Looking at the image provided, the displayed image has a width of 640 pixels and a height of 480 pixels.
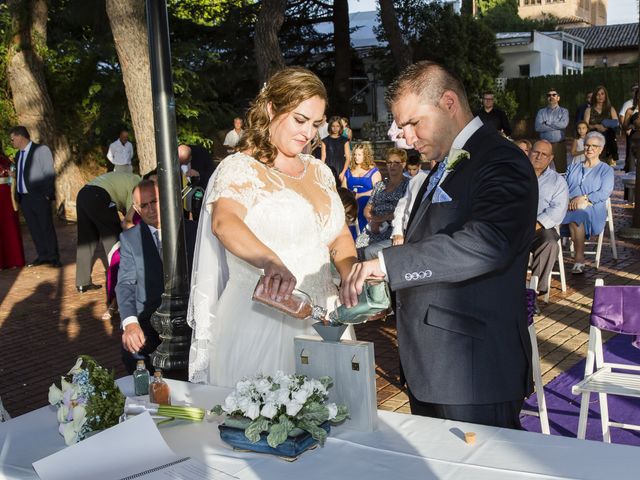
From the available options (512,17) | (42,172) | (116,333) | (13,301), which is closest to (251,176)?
(116,333)

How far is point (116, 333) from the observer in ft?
26.1

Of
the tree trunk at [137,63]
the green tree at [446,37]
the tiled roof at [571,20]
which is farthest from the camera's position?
the tiled roof at [571,20]

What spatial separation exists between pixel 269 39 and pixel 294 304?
516 inches

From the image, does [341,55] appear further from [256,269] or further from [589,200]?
[256,269]

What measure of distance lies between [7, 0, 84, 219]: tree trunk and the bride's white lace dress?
1518 cm

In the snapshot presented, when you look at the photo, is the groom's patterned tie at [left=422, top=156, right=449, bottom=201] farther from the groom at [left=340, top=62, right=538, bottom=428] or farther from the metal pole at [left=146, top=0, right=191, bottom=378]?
the metal pole at [left=146, top=0, right=191, bottom=378]

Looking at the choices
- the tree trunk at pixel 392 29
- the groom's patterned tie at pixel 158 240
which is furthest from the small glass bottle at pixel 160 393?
the tree trunk at pixel 392 29

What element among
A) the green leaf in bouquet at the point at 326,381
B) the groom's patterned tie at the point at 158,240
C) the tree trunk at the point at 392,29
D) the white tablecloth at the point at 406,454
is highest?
the tree trunk at the point at 392,29

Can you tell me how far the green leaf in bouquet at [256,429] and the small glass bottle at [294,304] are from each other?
1.31 ft

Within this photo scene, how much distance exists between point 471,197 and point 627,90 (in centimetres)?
3841

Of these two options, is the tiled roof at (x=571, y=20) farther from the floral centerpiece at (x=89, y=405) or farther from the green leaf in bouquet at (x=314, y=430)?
the green leaf in bouquet at (x=314, y=430)

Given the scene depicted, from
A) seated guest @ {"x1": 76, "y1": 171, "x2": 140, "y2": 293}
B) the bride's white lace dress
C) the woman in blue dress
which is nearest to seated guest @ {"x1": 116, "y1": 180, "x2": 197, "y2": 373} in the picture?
the bride's white lace dress

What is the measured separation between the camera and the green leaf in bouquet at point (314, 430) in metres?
2.39

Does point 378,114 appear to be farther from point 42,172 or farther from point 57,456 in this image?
point 57,456
